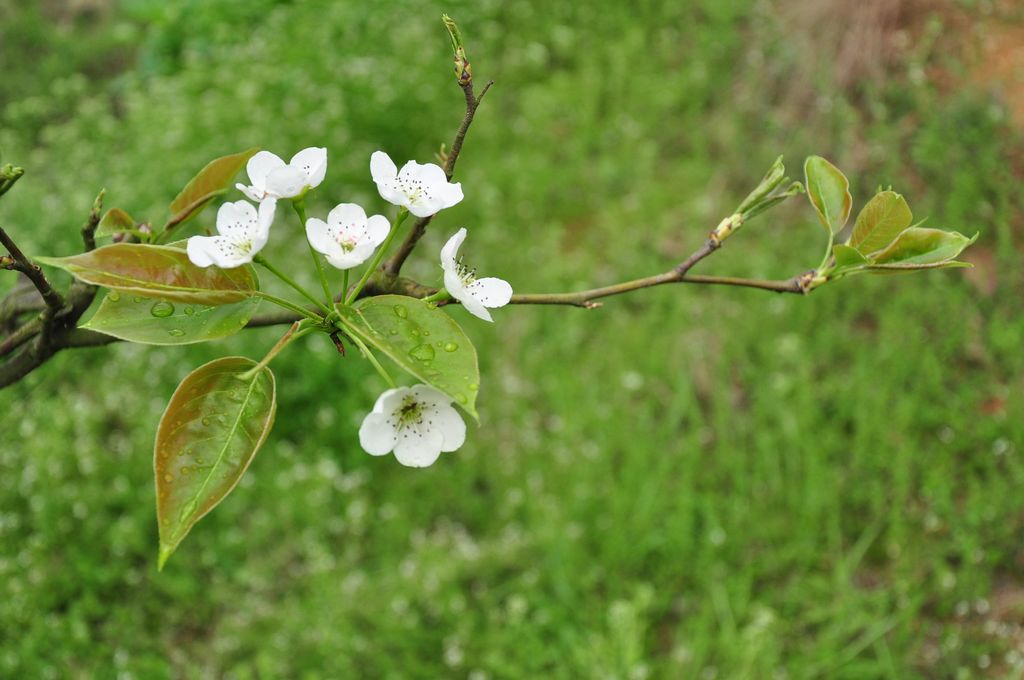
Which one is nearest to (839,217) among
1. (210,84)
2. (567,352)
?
(567,352)

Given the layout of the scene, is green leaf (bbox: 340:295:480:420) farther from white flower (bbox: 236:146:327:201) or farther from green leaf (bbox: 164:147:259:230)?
green leaf (bbox: 164:147:259:230)

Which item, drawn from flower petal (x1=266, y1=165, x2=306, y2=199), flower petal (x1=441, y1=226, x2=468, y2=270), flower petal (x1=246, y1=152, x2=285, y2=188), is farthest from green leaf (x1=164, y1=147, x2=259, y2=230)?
flower petal (x1=441, y1=226, x2=468, y2=270)

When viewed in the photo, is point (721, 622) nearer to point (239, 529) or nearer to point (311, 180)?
point (239, 529)

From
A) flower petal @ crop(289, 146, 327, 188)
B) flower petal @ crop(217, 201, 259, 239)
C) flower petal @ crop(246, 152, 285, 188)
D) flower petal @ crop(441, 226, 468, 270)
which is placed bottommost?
flower petal @ crop(441, 226, 468, 270)

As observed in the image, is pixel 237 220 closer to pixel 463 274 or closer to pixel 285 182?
pixel 285 182

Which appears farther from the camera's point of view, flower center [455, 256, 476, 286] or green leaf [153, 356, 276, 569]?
flower center [455, 256, 476, 286]

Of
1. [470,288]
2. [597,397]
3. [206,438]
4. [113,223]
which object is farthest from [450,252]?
[597,397]

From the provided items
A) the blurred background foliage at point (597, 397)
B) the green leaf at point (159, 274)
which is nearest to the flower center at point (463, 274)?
the green leaf at point (159, 274)
